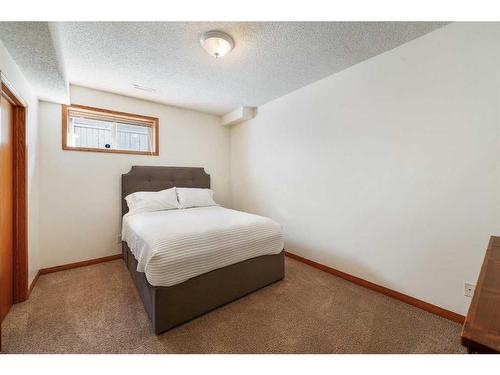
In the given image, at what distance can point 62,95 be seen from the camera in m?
2.32

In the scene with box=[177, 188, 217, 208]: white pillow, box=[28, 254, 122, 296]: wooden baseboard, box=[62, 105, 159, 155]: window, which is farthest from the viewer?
box=[177, 188, 217, 208]: white pillow

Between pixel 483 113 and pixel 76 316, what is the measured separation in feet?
11.5

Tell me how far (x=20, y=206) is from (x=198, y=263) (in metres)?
1.83

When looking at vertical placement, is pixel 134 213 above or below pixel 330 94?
below

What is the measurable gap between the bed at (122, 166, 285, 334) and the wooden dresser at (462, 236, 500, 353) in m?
1.48

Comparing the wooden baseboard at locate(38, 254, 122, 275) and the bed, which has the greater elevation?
the bed

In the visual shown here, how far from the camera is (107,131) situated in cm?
298

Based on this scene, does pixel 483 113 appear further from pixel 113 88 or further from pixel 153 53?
pixel 113 88

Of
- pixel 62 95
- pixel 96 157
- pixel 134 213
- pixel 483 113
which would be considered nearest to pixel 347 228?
pixel 483 113

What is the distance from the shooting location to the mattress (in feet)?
4.84

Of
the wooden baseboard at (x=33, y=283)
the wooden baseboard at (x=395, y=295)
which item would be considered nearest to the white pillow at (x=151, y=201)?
the wooden baseboard at (x=33, y=283)

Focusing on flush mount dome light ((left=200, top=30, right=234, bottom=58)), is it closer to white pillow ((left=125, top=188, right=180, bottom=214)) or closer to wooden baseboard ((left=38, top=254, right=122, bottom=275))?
white pillow ((left=125, top=188, right=180, bottom=214))

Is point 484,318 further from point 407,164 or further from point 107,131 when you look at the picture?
point 107,131

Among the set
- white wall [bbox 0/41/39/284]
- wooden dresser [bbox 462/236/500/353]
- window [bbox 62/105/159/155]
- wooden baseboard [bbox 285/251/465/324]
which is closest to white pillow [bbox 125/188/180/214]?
window [bbox 62/105/159/155]
